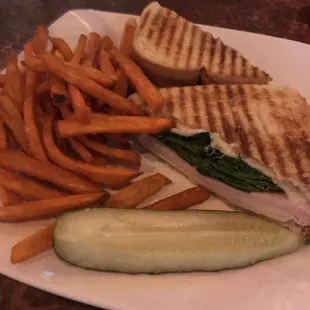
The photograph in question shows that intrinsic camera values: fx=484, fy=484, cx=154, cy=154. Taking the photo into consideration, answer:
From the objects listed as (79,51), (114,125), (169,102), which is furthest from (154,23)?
(114,125)

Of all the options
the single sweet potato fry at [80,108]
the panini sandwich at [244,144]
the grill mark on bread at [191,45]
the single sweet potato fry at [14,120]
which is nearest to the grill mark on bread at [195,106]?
the panini sandwich at [244,144]

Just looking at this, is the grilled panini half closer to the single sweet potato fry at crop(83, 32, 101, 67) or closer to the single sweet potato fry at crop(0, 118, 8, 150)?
the single sweet potato fry at crop(83, 32, 101, 67)

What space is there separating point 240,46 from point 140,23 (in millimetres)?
582

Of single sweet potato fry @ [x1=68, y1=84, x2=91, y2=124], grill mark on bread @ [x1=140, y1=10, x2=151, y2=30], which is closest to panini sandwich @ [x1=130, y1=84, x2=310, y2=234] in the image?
single sweet potato fry @ [x1=68, y1=84, x2=91, y2=124]

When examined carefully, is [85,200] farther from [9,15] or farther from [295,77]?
[9,15]

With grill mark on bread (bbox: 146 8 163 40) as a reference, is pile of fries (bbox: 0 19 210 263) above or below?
below

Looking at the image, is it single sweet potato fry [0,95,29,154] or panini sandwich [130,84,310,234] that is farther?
single sweet potato fry [0,95,29,154]

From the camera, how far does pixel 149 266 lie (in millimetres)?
1668

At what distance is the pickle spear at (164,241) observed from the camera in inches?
64.9

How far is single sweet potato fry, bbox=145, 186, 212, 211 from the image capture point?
1.91 m

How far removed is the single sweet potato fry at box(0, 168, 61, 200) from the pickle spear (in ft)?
0.61

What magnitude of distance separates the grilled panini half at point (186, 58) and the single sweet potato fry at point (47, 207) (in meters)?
0.87

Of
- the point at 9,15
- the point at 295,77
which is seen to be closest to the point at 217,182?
the point at 295,77

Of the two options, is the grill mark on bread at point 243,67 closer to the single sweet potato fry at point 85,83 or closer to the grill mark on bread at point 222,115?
the grill mark on bread at point 222,115
